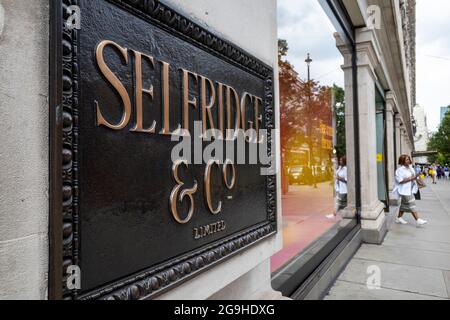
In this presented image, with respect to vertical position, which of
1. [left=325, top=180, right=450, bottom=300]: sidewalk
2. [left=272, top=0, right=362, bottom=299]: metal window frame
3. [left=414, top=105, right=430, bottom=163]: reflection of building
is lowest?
[left=325, top=180, right=450, bottom=300]: sidewalk

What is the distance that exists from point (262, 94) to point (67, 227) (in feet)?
4.53

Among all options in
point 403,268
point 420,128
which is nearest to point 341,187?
point 403,268

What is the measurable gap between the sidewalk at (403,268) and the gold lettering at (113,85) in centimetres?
333

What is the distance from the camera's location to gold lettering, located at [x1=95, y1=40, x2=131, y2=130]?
99 cm

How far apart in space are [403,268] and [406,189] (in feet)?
13.6

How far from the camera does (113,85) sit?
1.03 metres

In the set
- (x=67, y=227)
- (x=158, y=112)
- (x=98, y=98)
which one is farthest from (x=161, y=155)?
(x=67, y=227)

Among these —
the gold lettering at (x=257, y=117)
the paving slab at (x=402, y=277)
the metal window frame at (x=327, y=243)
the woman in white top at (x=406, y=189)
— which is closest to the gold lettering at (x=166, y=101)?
the gold lettering at (x=257, y=117)

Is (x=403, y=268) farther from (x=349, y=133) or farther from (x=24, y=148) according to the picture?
(x=24, y=148)

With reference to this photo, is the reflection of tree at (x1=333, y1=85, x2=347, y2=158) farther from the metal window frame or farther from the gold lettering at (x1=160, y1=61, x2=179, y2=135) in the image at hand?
the gold lettering at (x1=160, y1=61, x2=179, y2=135)

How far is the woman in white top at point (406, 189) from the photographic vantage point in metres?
7.75

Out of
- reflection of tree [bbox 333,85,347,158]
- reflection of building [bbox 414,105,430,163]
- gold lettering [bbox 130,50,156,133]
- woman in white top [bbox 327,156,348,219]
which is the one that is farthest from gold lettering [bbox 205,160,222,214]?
reflection of building [bbox 414,105,430,163]

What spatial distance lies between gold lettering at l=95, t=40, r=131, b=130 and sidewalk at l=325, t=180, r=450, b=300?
10.9 ft
